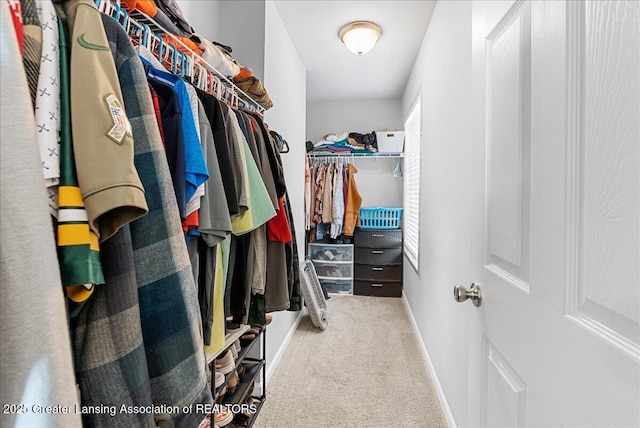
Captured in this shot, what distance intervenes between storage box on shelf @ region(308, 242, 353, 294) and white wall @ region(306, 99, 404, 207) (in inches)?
31.4

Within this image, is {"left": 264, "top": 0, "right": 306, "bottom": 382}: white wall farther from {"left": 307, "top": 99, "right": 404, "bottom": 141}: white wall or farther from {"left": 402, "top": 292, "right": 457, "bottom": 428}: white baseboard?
{"left": 307, "top": 99, "right": 404, "bottom": 141}: white wall

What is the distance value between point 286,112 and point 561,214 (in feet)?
7.18

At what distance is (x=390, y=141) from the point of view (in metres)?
3.83

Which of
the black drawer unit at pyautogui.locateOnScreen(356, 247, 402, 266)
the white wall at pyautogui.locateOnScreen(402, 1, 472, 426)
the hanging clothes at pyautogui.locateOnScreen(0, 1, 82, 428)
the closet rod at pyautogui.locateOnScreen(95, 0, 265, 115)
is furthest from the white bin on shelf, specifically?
the hanging clothes at pyautogui.locateOnScreen(0, 1, 82, 428)

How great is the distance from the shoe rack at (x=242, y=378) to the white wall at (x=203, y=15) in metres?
1.61

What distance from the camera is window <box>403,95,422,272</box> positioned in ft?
9.70

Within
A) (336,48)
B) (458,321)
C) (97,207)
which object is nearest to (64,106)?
(97,207)

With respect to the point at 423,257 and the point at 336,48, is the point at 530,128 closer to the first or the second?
the point at 423,257

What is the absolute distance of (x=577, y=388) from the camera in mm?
469

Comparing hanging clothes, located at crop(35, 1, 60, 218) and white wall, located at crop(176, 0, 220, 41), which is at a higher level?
white wall, located at crop(176, 0, 220, 41)

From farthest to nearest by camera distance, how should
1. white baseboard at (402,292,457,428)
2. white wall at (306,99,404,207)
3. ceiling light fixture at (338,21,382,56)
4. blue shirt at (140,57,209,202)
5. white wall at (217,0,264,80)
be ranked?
white wall at (306,99,404,207), ceiling light fixture at (338,21,382,56), white wall at (217,0,264,80), white baseboard at (402,292,457,428), blue shirt at (140,57,209,202)

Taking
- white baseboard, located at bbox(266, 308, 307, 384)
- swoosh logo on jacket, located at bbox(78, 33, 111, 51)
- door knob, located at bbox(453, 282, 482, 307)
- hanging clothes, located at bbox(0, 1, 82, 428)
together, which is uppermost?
swoosh logo on jacket, located at bbox(78, 33, 111, 51)

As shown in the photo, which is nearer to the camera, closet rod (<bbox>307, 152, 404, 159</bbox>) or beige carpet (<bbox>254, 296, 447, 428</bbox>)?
beige carpet (<bbox>254, 296, 447, 428</bbox>)

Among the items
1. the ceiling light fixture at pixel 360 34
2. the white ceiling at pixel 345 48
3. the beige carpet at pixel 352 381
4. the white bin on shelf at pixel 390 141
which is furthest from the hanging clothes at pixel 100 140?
the white bin on shelf at pixel 390 141
